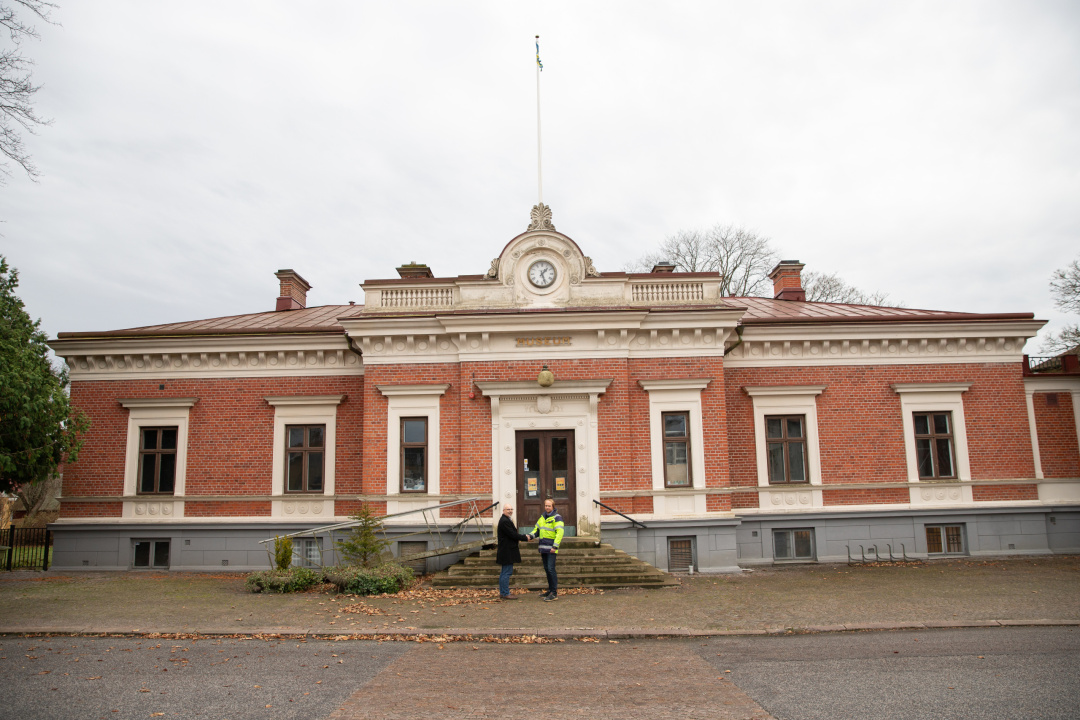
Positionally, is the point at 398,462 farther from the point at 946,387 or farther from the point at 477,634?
the point at 946,387

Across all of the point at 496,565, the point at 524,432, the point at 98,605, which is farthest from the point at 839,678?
the point at 98,605

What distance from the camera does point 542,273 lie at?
15.5 m

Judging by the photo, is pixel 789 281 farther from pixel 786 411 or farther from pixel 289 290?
pixel 289 290

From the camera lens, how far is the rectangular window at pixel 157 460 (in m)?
16.8

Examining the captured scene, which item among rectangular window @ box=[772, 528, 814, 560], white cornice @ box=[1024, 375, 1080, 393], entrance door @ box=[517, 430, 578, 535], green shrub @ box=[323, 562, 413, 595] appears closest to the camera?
green shrub @ box=[323, 562, 413, 595]

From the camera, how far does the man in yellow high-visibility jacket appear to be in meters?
11.7

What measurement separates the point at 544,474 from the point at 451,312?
412cm

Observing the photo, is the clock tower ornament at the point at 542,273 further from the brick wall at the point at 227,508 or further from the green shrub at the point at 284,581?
the brick wall at the point at 227,508

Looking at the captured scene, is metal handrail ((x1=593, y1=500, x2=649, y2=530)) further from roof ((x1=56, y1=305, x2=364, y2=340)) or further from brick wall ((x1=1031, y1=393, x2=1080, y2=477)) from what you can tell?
brick wall ((x1=1031, y1=393, x2=1080, y2=477))

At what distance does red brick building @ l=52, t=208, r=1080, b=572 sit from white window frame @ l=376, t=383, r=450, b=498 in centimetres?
5

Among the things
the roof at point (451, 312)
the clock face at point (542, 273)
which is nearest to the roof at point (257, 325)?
the roof at point (451, 312)

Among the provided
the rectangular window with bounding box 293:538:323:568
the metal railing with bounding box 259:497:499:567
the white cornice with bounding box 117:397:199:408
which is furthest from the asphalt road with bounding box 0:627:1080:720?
the white cornice with bounding box 117:397:199:408

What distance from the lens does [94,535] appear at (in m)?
16.5

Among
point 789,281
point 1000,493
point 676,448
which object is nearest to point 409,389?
point 676,448
